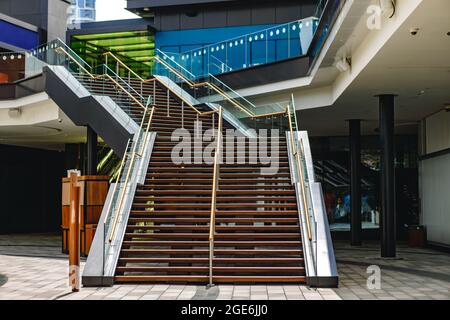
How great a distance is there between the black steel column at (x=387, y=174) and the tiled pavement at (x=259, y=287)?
0.88 metres

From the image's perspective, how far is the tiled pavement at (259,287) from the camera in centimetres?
970

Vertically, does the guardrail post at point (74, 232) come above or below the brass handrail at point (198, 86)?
below

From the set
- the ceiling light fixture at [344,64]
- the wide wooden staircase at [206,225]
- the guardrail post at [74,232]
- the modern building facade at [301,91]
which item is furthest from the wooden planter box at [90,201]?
the ceiling light fixture at [344,64]

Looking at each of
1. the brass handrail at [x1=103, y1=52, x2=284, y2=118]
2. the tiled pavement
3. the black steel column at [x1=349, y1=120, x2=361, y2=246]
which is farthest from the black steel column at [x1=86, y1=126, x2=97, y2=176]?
the black steel column at [x1=349, y1=120, x2=361, y2=246]

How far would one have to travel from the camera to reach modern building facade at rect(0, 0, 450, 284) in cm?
1255

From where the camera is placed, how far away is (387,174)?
53.1 ft

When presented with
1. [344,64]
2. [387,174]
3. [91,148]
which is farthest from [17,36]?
[387,174]

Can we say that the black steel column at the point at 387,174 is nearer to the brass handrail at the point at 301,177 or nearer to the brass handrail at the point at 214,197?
the brass handrail at the point at 301,177

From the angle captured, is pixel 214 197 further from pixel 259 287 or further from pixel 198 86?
pixel 198 86

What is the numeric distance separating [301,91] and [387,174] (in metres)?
4.48

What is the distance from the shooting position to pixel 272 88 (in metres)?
19.3

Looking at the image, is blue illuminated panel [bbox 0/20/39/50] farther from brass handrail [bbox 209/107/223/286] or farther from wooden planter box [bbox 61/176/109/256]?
brass handrail [bbox 209/107/223/286]

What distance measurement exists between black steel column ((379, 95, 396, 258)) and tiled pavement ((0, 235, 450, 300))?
34.6 inches
